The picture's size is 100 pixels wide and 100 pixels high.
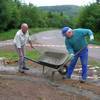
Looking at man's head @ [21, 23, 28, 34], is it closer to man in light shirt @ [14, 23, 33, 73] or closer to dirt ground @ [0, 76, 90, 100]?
man in light shirt @ [14, 23, 33, 73]

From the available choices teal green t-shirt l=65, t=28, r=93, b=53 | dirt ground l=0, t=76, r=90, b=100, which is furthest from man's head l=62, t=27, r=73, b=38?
dirt ground l=0, t=76, r=90, b=100

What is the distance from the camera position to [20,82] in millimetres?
11320

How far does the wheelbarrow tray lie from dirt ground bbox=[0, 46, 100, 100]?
1.21 ft

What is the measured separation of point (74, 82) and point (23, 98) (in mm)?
3012

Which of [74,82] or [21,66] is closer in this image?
[74,82]

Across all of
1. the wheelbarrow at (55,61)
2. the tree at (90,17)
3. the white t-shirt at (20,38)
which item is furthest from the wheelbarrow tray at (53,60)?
A: the tree at (90,17)

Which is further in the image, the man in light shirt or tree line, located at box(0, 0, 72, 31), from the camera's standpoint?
tree line, located at box(0, 0, 72, 31)

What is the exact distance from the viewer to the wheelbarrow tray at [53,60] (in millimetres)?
12211

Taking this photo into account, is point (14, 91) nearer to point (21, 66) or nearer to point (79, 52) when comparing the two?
point (79, 52)

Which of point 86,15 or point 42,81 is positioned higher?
point 42,81

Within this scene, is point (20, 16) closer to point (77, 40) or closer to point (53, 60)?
point (53, 60)

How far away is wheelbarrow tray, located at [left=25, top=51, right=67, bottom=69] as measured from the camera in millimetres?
Answer: 12211

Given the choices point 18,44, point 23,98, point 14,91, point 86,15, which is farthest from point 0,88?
point 86,15

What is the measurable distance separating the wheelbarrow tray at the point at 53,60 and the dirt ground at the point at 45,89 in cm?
37
